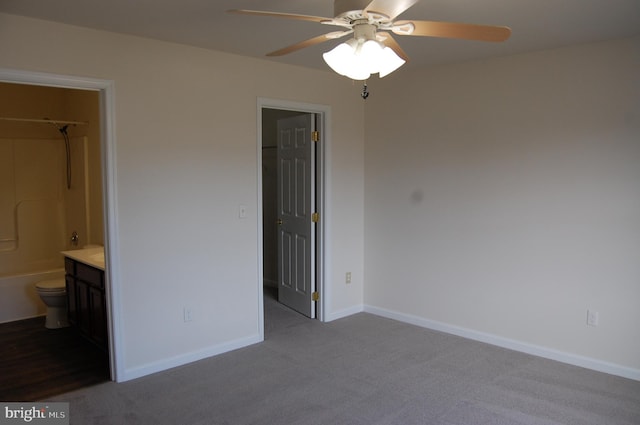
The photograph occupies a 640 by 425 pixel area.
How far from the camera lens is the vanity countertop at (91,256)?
3.77 metres

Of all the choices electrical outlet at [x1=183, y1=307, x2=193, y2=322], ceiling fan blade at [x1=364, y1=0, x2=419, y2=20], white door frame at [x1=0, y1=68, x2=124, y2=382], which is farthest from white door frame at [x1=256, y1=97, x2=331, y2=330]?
ceiling fan blade at [x1=364, y1=0, x2=419, y2=20]

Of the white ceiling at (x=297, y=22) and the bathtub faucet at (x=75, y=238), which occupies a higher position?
the white ceiling at (x=297, y=22)

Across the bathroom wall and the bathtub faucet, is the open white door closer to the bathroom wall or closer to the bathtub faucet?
the bathroom wall

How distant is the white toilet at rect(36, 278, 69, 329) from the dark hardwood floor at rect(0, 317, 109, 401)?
0.29 ft

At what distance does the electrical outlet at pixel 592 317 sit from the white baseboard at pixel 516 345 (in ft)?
0.92

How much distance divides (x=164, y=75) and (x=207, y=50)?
1.42 ft

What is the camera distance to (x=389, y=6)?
1893mm

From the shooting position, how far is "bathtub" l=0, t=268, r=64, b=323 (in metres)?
4.87

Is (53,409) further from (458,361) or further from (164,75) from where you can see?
(458,361)

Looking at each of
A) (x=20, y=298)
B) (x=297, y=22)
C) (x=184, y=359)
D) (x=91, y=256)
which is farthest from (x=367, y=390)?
(x=20, y=298)

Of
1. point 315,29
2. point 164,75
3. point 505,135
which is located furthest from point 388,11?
point 505,135

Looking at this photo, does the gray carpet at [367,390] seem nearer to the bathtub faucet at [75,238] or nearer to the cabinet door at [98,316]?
the cabinet door at [98,316]

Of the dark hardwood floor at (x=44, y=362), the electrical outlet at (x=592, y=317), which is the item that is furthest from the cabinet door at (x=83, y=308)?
the electrical outlet at (x=592, y=317)

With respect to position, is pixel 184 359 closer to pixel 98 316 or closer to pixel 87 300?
pixel 98 316
